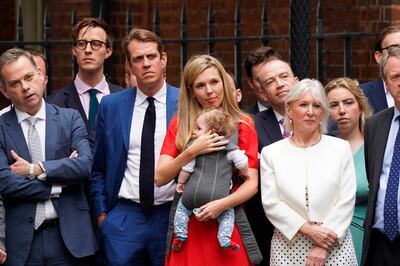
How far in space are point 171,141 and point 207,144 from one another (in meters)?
0.33

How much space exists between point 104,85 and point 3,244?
5.30 ft

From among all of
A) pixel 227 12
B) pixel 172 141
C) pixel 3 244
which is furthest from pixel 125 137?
pixel 227 12

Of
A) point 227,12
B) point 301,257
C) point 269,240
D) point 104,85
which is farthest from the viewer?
point 227,12

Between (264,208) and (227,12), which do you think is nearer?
(264,208)

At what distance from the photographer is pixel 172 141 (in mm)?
7430

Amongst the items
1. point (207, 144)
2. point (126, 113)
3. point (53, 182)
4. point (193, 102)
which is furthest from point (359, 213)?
point (53, 182)

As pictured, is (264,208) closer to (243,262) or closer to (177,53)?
(243,262)

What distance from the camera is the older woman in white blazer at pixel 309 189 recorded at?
23.4 ft

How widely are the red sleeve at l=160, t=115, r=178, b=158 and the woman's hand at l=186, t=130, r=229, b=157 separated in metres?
0.19

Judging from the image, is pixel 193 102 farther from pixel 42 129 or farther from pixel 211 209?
pixel 42 129

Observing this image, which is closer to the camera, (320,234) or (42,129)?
(320,234)

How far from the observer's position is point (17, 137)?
7.76 metres

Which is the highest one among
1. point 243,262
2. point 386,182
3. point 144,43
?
point 144,43

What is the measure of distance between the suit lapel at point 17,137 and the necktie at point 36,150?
0.11ft
